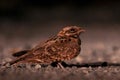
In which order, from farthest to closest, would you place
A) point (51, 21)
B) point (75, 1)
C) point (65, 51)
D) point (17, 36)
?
point (75, 1), point (51, 21), point (17, 36), point (65, 51)

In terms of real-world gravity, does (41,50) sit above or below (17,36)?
below

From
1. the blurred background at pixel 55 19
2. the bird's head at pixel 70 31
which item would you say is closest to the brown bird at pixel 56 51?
the bird's head at pixel 70 31

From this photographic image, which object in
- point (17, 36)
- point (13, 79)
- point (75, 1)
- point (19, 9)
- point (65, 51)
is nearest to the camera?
point (13, 79)

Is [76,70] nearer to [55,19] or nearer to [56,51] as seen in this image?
[56,51]

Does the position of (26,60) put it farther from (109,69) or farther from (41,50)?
(109,69)

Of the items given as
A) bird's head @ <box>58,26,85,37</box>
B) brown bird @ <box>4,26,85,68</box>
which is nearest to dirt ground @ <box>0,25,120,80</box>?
brown bird @ <box>4,26,85,68</box>

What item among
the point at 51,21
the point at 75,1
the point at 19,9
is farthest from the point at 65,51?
the point at 75,1

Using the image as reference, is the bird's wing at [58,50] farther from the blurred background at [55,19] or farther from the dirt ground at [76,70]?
the blurred background at [55,19]

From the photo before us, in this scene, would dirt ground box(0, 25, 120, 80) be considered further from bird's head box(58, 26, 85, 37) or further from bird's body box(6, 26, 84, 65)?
bird's head box(58, 26, 85, 37)

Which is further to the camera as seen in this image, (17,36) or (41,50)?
(17,36)
